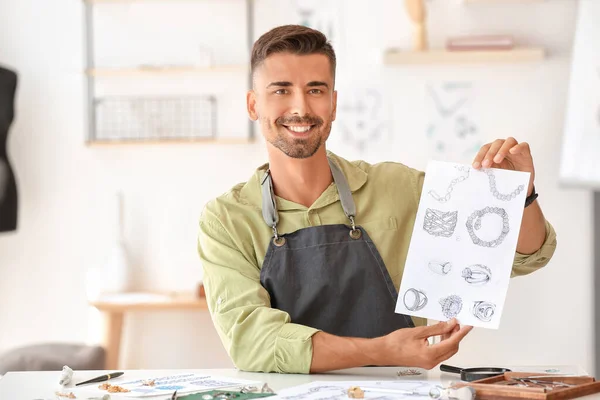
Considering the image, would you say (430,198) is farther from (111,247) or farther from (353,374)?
(111,247)

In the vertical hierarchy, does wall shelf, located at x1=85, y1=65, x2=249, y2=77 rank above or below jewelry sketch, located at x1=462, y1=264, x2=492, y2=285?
above

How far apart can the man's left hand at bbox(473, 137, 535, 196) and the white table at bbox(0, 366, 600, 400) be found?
1.47 feet

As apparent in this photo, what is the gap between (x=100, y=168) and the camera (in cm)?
429

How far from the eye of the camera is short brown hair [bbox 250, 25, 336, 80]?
2.22 m

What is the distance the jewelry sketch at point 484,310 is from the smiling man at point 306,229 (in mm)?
192

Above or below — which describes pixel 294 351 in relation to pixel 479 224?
below

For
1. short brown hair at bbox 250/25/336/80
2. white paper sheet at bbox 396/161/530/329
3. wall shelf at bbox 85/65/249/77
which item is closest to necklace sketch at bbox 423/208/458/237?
white paper sheet at bbox 396/161/530/329

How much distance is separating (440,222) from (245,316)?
0.48 metres

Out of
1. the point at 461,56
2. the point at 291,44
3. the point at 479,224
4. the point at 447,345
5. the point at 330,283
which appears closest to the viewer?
the point at 447,345

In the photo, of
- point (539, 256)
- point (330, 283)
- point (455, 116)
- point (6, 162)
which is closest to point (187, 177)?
point (6, 162)

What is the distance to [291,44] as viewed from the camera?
87.4 inches

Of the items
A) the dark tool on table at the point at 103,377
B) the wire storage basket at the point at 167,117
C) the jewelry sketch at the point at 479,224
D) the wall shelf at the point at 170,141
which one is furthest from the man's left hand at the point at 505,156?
the wire storage basket at the point at 167,117

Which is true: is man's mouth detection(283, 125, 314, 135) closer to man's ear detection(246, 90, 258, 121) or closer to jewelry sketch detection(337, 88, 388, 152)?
man's ear detection(246, 90, 258, 121)

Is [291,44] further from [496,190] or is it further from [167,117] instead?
[167,117]
